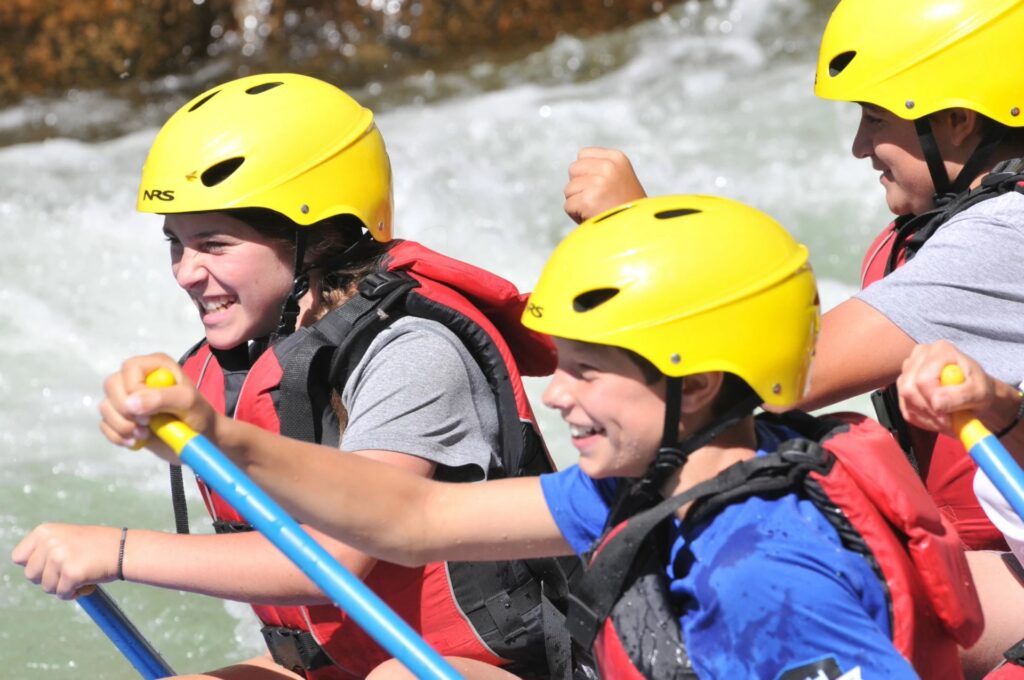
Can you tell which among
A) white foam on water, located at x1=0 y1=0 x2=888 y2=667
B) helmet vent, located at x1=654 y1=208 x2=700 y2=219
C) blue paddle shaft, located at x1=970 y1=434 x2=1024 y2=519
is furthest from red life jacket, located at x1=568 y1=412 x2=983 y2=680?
white foam on water, located at x1=0 y1=0 x2=888 y2=667

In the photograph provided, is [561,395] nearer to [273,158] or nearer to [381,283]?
[381,283]

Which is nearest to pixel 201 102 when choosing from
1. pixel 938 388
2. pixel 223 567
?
pixel 223 567

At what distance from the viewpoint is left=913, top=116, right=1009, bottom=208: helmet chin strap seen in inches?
118

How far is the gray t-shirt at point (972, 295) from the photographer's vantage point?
2.75m

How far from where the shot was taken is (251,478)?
7.27ft

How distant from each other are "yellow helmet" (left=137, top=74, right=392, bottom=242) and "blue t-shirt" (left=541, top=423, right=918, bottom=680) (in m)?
1.08

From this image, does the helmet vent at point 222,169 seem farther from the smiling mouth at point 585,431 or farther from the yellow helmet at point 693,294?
the smiling mouth at point 585,431

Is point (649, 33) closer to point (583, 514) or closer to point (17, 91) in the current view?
point (17, 91)

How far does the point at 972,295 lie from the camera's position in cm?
277

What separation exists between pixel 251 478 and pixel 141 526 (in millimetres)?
2878

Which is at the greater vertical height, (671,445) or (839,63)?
(839,63)

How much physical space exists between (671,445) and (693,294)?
22 centimetres

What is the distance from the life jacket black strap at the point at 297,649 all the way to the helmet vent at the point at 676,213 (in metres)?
1.12

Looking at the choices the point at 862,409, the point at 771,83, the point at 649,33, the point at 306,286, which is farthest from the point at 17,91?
the point at 306,286
